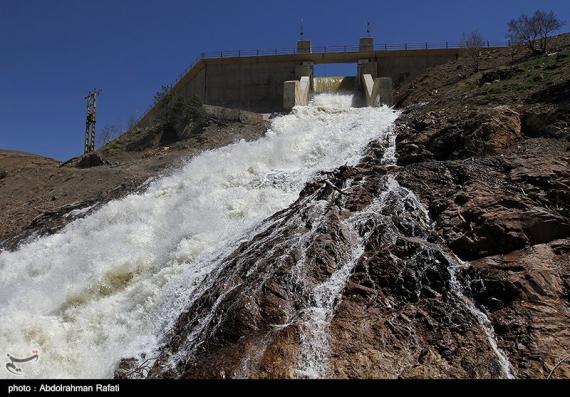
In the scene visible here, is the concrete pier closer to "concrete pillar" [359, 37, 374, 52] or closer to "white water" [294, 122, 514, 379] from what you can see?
"concrete pillar" [359, 37, 374, 52]

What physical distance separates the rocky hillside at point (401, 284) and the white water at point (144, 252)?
40.7 inches

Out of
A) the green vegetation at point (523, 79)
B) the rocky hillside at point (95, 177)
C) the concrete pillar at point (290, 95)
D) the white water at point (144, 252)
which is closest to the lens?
the white water at point (144, 252)

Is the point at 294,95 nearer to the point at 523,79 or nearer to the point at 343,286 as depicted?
the point at 523,79

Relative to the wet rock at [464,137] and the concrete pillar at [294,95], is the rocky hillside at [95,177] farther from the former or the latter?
the wet rock at [464,137]

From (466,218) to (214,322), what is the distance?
4660mm

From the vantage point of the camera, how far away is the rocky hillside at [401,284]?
677cm

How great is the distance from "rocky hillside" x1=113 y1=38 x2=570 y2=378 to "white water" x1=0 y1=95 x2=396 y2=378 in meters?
1.03

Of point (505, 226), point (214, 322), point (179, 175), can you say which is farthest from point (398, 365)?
point (179, 175)

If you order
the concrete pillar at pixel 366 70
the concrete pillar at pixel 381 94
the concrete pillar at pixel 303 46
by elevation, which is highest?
the concrete pillar at pixel 303 46

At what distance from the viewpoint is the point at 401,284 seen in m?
7.87

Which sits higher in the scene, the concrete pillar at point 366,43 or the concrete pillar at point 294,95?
the concrete pillar at point 366,43

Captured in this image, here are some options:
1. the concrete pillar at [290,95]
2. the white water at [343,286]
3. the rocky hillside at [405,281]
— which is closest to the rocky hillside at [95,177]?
the concrete pillar at [290,95]

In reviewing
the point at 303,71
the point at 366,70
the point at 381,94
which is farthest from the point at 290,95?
the point at 366,70

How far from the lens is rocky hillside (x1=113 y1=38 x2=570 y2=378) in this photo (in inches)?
267
